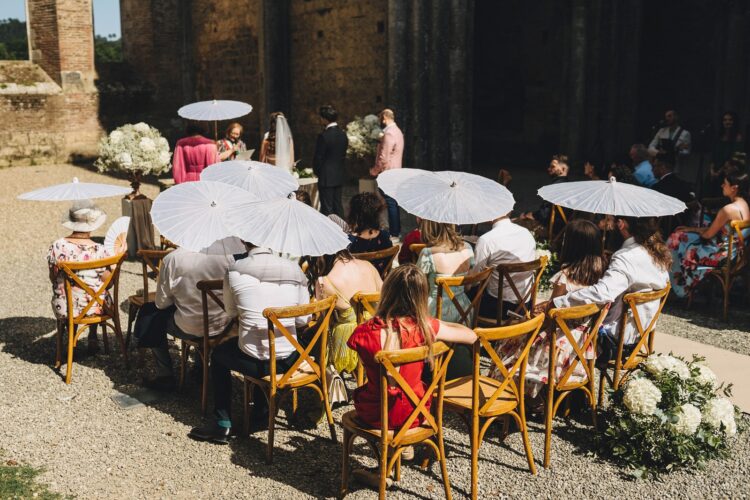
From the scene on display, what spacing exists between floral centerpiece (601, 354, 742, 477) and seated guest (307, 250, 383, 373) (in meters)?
1.64

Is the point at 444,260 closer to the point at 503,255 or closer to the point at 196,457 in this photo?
the point at 503,255

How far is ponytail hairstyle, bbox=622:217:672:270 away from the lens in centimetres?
509

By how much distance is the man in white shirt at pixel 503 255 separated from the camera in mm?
5445

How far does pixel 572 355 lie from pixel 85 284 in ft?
11.0

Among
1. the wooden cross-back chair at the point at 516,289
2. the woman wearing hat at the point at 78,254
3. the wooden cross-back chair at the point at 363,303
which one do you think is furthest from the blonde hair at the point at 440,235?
the woman wearing hat at the point at 78,254

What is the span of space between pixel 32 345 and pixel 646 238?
4.78 meters

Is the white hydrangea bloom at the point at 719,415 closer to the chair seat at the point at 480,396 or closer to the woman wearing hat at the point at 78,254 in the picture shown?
the chair seat at the point at 480,396

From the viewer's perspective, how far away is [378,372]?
376 cm

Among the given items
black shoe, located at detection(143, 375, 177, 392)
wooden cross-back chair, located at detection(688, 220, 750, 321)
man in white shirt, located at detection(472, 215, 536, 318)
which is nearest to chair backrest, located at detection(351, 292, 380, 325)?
man in white shirt, located at detection(472, 215, 536, 318)

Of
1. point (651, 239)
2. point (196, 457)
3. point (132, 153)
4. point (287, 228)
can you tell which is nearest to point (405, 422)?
point (287, 228)

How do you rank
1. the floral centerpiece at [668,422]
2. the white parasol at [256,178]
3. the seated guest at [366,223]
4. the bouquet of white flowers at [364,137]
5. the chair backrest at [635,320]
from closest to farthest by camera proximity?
the floral centerpiece at [668,422] → the chair backrest at [635,320] → the seated guest at [366,223] → the white parasol at [256,178] → the bouquet of white flowers at [364,137]

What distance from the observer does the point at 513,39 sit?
1838 centimetres

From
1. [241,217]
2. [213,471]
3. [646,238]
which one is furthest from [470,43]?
[213,471]

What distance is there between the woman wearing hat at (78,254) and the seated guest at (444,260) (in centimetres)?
234
